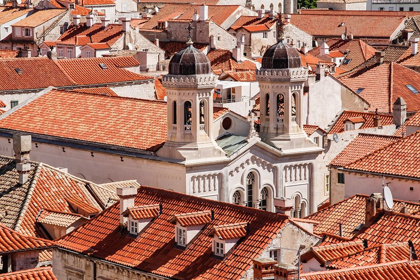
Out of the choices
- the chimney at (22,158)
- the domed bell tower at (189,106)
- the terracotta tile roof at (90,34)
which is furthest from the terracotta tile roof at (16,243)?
the terracotta tile roof at (90,34)

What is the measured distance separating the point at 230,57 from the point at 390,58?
1541 cm

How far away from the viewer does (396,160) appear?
62.3 m

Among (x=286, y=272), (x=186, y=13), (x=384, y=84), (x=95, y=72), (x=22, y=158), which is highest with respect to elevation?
(x=286, y=272)

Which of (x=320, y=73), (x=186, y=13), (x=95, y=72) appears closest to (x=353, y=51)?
(x=186, y=13)

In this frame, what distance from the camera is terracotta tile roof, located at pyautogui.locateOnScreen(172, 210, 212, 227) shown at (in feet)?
162

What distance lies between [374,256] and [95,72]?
51267mm

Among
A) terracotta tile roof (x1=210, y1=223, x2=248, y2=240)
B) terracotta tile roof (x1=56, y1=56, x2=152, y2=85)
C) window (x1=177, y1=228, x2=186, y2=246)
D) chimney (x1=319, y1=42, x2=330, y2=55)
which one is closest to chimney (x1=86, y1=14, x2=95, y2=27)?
chimney (x1=319, y1=42, x2=330, y2=55)

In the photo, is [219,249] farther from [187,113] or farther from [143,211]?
[187,113]

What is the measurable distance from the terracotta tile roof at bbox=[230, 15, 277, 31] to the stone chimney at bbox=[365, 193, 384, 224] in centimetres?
8420

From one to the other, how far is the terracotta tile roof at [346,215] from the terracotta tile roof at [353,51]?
228 ft

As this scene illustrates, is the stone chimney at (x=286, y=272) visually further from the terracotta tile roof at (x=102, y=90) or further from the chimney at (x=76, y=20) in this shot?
the chimney at (x=76, y=20)

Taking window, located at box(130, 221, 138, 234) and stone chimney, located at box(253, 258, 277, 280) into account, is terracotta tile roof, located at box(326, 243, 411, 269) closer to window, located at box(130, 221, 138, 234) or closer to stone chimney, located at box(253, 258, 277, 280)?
stone chimney, located at box(253, 258, 277, 280)

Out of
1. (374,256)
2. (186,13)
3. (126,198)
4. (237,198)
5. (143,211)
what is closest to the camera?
(374,256)

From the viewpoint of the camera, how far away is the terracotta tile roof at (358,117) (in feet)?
272
